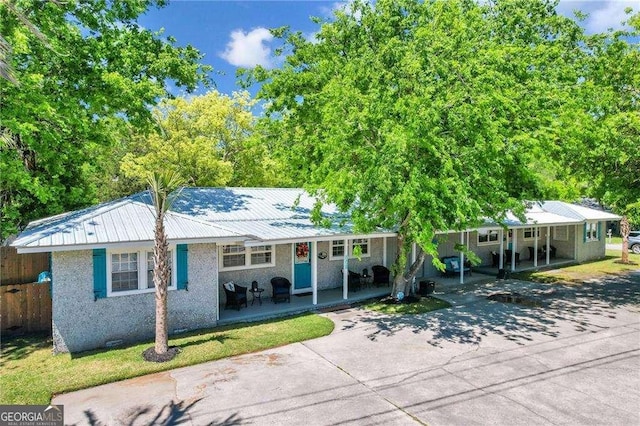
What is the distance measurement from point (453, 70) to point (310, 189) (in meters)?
5.50

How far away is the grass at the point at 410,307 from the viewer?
14.1 m

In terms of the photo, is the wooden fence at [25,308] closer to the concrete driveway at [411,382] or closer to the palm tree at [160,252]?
→ the palm tree at [160,252]

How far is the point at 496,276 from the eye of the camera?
20.3 metres

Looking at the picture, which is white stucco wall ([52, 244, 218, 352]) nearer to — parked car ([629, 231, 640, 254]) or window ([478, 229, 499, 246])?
window ([478, 229, 499, 246])

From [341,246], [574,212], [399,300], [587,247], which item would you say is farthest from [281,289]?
[587,247]

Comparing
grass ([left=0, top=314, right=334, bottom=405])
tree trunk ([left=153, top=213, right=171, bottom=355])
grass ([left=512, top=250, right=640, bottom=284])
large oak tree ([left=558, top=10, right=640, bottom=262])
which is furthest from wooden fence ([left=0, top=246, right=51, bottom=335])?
grass ([left=512, top=250, right=640, bottom=284])

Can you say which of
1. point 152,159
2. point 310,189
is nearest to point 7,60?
point 310,189

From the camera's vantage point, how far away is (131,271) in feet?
36.9

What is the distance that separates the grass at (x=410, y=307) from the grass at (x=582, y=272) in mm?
7538

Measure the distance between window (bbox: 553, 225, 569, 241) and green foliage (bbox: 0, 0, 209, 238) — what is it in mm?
22490

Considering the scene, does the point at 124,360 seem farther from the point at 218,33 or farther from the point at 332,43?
the point at 218,33

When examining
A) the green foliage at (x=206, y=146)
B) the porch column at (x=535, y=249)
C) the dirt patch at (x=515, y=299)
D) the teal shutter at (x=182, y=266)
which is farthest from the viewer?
the green foliage at (x=206, y=146)

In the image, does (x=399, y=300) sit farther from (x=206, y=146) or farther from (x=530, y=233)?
(x=206, y=146)

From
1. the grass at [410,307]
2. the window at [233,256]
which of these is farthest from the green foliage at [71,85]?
the grass at [410,307]
